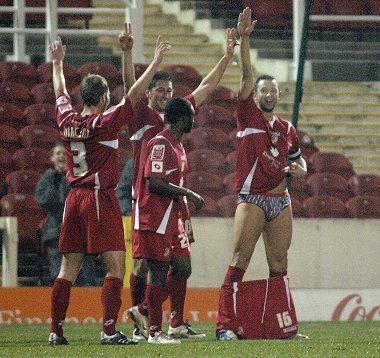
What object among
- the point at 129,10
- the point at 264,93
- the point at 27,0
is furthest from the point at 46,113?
the point at 264,93

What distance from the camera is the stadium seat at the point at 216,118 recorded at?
1769 centimetres

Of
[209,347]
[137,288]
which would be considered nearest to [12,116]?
[137,288]

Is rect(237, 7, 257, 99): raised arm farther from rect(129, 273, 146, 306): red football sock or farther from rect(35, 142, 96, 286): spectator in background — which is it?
rect(35, 142, 96, 286): spectator in background

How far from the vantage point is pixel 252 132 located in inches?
429

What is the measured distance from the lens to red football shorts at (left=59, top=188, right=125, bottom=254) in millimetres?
10055

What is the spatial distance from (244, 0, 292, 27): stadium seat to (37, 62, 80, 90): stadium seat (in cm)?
Answer: 426

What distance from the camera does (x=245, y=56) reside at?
10602mm

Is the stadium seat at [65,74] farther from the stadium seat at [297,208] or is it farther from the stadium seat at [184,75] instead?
the stadium seat at [297,208]

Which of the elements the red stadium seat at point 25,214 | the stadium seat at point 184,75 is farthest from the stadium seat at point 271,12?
the red stadium seat at point 25,214

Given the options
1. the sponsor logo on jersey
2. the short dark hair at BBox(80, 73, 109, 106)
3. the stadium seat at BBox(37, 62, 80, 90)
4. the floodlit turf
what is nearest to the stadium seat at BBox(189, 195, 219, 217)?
the stadium seat at BBox(37, 62, 80, 90)

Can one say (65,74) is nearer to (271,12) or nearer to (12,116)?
(12,116)

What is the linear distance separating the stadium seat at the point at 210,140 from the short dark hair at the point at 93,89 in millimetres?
6861

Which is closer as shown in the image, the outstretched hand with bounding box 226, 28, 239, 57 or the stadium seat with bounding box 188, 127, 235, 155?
the outstretched hand with bounding box 226, 28, 239, 57

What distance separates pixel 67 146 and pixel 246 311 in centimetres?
188
